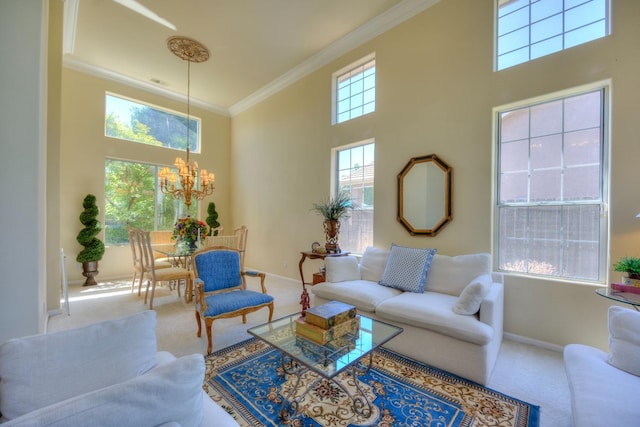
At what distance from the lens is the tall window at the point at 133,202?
17.9 feet

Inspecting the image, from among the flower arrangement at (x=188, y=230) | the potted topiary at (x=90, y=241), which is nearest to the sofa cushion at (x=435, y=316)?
the flower arrangement at (x=188, y=230)

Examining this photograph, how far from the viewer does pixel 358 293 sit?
2.89 metres

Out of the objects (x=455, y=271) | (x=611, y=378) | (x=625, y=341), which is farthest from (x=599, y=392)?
(x=455, y=271)

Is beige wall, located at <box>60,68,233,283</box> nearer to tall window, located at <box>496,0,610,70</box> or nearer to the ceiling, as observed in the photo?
the ceiling

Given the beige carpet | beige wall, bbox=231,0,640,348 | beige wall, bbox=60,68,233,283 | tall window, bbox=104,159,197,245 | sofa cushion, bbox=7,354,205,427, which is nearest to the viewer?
sofa cushion, bbox=7,354,205,427

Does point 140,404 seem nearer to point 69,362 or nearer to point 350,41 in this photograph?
point 69,362

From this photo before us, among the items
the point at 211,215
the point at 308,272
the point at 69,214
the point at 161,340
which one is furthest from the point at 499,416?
the point at 69,214

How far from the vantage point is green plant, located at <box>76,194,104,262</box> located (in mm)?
4840

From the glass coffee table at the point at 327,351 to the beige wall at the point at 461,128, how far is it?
184cm

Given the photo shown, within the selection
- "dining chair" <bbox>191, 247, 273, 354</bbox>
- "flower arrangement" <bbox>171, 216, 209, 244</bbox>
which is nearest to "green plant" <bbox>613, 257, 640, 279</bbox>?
"dining chair" <bbox>191, 247, 273, 354</bbox>

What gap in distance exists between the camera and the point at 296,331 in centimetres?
192

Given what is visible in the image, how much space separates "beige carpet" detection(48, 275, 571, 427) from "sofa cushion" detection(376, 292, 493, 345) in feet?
1.40

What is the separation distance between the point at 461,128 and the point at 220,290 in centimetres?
346

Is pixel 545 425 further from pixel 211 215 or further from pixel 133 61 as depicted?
pixel 133 61
